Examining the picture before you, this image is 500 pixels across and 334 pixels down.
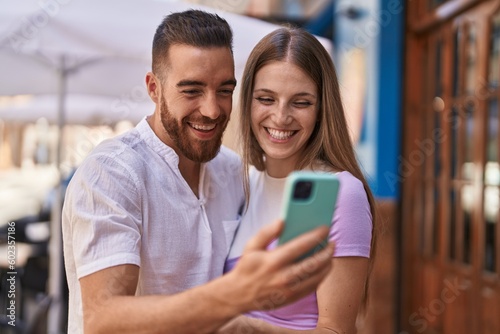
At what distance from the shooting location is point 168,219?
1.17 meters

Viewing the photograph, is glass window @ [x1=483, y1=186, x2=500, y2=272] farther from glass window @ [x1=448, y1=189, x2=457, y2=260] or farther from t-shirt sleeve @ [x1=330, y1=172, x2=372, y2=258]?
t-shirt sleeve @ [x1=330, y1=172, x2=372, y2=258]

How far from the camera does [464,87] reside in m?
3.51

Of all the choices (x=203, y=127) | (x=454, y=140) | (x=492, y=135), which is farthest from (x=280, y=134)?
(x=454, y=140)

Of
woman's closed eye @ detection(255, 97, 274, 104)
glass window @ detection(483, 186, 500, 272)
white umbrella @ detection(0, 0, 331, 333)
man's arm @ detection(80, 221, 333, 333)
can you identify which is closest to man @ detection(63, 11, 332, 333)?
man's arm @ detection(80, 221, 333, 333)

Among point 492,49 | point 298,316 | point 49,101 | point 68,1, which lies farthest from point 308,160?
point 49,101

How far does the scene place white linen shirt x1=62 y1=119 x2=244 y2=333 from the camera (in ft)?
3.43

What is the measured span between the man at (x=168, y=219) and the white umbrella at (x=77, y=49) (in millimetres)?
840

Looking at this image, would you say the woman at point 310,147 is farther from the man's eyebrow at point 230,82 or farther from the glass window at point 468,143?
the glass window at point 468,143

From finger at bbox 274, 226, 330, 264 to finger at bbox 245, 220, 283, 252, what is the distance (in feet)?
0.06

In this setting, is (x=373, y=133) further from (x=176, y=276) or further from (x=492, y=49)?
(x=176, y=276)

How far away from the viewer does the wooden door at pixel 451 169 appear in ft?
10.6

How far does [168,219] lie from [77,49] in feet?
6.17

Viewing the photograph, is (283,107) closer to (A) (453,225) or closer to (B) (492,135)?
(B) (492,135)

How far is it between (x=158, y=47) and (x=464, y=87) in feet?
9.08
